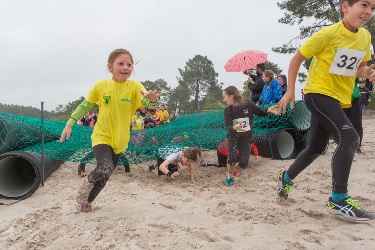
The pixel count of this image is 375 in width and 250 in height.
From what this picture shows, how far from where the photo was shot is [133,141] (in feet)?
18.6

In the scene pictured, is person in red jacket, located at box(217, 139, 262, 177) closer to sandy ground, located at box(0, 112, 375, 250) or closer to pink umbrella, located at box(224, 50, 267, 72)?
sandy ground, located at box(0, 112, 375, 250)

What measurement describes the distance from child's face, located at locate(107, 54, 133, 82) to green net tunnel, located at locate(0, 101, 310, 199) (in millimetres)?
1822

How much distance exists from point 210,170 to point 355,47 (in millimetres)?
3700

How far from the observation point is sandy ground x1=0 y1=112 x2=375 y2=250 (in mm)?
2398

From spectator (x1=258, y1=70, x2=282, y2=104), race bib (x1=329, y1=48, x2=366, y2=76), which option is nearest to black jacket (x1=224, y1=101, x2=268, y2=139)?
spectator (x1=258, y1=70, x2=282, y2=104)

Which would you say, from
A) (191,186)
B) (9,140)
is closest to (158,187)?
(191,186)

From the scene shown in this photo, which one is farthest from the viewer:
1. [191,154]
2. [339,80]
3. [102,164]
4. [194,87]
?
[194,87]

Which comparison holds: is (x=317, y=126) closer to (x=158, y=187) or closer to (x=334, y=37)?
(x=334, y=37)

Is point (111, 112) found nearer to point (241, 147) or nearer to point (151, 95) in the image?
point (151, 95)

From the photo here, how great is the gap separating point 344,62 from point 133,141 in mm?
3749

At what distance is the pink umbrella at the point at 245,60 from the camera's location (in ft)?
27.5

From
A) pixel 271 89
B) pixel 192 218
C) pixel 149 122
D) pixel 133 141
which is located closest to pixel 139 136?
pixel 133 141

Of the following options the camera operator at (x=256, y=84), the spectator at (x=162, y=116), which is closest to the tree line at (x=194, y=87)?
the spectator at (x=162, y=116)

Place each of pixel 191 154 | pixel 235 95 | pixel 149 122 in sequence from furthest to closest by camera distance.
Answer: pixel 149 122
pixel 191 154
pixel 235 95
